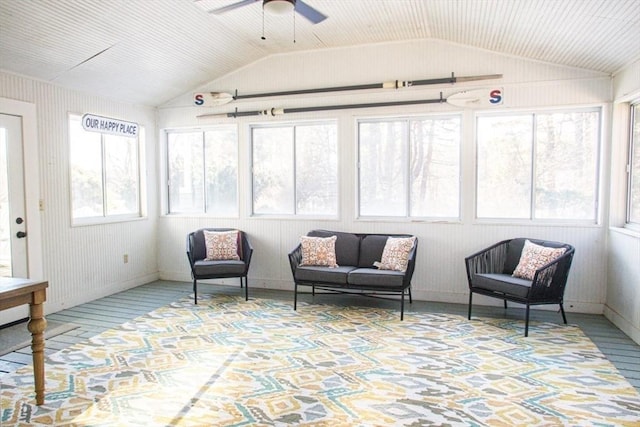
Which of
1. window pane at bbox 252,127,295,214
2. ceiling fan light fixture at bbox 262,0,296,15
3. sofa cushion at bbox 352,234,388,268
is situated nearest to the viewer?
ceiling fan light fixture at bbox 262,0,296,15

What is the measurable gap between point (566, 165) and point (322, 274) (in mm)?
3016

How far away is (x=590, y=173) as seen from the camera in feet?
15.6

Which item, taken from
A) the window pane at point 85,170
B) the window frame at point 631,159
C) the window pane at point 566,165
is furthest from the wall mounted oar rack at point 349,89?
the window pane at point 85,170

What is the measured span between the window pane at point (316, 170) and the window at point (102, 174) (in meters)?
2.34

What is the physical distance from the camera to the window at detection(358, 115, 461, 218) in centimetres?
522

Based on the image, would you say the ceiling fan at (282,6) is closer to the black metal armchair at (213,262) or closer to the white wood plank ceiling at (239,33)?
the white wood plank ceiling at (239,33)

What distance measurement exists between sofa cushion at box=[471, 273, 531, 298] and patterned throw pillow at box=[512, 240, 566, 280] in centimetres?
10

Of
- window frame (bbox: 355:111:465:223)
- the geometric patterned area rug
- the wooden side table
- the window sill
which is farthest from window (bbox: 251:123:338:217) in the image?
the wooden side table

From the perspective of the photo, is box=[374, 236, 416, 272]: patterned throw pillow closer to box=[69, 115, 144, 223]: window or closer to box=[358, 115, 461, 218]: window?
box=[358, 115, 461, 218]: window

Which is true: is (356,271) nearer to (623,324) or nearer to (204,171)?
(623,324)

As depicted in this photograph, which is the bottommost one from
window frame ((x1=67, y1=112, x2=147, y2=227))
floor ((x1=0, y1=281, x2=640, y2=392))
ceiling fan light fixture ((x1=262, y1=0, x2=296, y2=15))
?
floor ((x1=0, y1=281, x2=640, y2=392))

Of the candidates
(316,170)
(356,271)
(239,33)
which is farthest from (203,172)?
(356,271)

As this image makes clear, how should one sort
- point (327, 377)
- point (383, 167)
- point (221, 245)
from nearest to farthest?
1. point (327, 377)
2. point (383, 167)
3. point (221, 245)

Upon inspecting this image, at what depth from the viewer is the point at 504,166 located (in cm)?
504
